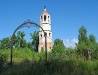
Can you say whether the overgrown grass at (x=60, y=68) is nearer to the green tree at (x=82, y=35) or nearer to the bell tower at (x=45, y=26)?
the bell tower at (x=45, y=26)

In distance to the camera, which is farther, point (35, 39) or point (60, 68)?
point (35, 39)

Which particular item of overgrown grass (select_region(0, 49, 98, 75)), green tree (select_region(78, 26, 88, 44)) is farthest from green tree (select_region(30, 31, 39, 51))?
overgrown grass (select_region(0, 49, 98, 75))

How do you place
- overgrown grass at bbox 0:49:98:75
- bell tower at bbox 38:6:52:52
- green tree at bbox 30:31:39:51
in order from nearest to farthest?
overgrown grass at bbox 0:49:98:75
bell tower at bbox 38:6:52:52
green tree at bbox 30:31:39:51

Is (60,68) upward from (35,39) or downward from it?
downward

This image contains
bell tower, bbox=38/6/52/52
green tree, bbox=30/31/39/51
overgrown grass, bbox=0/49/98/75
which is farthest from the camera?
green tree, bbox=30/31/39/51

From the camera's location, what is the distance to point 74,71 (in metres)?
8.52

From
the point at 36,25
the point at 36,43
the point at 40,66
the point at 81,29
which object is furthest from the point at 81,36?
the point at 40,66

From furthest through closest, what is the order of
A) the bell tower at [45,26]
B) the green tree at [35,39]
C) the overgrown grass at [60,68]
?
the green tree at [35,39]
the bell tower at [45,26]
the overgrown grass at [60,68]

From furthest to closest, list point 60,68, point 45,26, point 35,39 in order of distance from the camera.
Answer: point 35,39, point 45,26, point 60,68

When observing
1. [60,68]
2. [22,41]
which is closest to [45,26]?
[22,41]

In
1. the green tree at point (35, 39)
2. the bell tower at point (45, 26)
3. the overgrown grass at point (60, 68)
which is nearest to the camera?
the overgrown grass at point (60, 68)

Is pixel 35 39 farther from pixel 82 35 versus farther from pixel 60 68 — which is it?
pixel 60 68

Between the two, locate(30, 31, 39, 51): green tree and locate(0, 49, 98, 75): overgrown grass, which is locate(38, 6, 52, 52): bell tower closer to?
locate(30, 31, 39, 51): green tree

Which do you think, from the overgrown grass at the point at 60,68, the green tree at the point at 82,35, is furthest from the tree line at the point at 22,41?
the overgrown grass at the point at 60,68
